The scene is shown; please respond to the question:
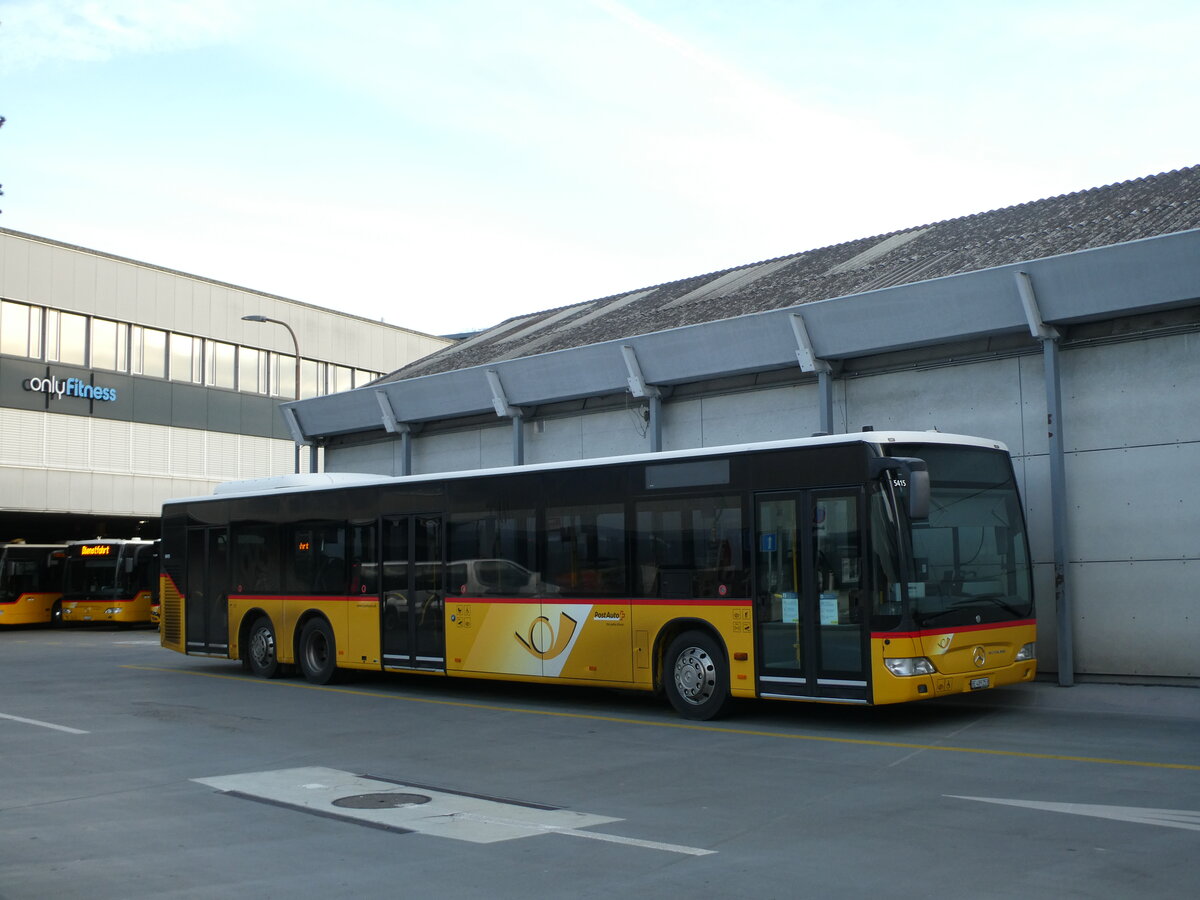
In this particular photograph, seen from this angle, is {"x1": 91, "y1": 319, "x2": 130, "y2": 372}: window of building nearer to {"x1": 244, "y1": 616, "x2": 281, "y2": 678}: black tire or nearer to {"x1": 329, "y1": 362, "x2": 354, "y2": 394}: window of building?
{"x1": 329, "y1": 362, "x2": 354, "y2": 394}: window of building

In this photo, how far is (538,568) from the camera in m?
15.3

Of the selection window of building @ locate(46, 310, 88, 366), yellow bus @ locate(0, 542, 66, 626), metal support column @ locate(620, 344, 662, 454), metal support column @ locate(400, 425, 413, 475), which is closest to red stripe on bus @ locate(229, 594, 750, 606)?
metal support column @ locate(620, 344, 662, 454)

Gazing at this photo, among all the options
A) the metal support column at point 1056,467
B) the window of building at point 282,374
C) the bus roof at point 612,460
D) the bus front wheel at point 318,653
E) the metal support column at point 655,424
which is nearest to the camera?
the bus roof at point 612,460

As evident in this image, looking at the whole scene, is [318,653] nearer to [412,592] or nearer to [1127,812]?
[412,592]

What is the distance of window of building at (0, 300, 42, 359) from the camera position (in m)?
42.1

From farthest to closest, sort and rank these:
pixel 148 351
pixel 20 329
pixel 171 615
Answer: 1. pixel 148 351
2. pixel 20 329
3. pixel 171 615

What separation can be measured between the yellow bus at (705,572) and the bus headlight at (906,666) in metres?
0.01

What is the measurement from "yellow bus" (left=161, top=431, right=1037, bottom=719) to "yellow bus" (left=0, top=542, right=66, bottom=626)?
27.1 m

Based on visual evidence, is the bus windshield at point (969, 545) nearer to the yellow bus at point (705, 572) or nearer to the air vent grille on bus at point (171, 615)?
the yellow bus at point (705, 572)

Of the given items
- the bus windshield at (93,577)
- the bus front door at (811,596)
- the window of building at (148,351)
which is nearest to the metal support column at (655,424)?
the bus front door at (811,596)

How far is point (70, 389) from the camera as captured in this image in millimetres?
44062

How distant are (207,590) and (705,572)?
10853 mm

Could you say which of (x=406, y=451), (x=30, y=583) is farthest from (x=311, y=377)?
(x=406, y=451)

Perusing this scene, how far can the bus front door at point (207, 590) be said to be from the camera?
2062 centimetres
